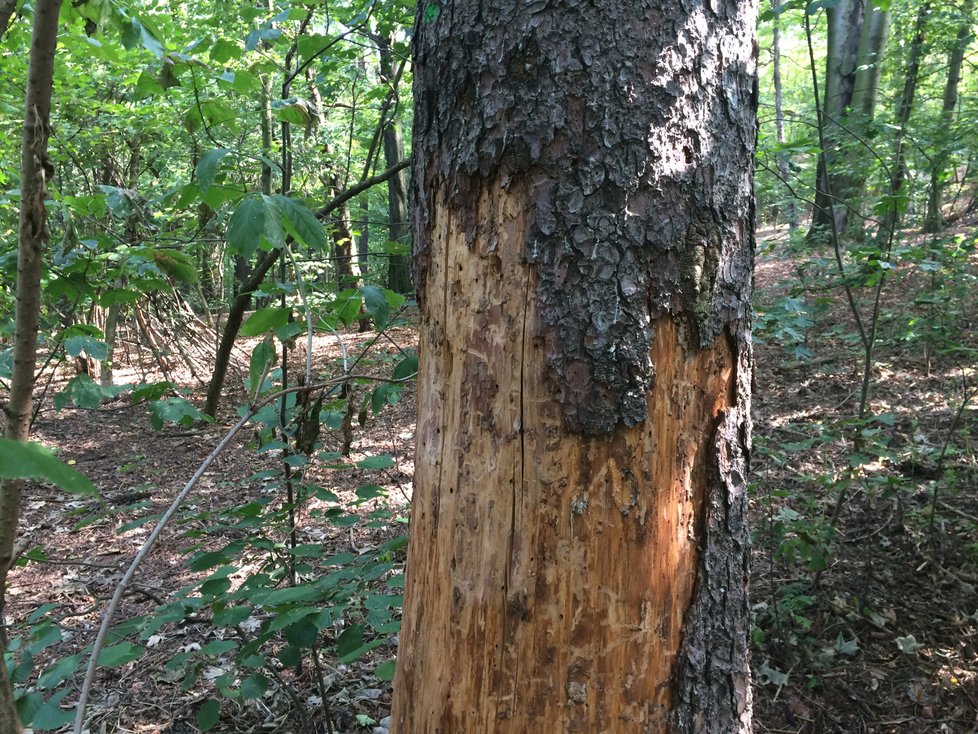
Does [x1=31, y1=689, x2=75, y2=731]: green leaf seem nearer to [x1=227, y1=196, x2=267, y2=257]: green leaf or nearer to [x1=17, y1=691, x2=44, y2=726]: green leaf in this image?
[x1=17, y1=691, x2=44, y2=726]: green leaf

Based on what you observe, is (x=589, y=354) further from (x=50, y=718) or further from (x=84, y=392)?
(x=84, y=392)

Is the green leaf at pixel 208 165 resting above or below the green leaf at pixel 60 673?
above

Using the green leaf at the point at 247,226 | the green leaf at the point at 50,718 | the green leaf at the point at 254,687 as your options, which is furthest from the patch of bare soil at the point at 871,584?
the green leaf at the point at 50,718

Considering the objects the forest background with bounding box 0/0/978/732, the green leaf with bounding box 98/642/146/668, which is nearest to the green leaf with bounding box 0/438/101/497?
the forest background with bounding box 0/0/978/732

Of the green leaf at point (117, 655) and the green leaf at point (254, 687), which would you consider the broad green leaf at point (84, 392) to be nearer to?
the green leaf at point (117, 655)

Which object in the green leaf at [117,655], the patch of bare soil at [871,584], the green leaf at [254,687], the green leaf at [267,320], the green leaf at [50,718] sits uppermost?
the green leaf at [267,320]

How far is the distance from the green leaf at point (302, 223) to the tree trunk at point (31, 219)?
0.57 meters

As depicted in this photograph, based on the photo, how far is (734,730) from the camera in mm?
1265

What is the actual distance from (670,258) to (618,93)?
30 cm

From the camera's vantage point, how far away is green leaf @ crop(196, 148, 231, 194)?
6.25ft

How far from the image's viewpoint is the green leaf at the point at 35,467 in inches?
26.3

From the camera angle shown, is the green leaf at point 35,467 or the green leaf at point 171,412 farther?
the green leaf at point 171,412

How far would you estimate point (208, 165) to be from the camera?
1912mm

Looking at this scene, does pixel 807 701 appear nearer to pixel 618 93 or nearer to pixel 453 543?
pixel 453 543
